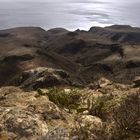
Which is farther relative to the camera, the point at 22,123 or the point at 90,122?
the point at 90,122

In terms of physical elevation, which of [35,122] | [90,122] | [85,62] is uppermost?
[35,122]

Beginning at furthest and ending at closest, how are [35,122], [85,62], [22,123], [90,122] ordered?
[85,62] → [90,122] → [35,122] → [22,123]

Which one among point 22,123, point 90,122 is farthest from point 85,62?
point 22,123

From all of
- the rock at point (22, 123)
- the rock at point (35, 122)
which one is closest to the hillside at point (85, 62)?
the rock at point (35, 122)

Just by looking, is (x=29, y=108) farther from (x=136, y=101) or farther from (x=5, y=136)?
(x=136, y=101)

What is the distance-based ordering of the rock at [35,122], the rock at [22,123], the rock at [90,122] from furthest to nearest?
the rock at [90,122], the rock at [22,123], the rock at [35,122]

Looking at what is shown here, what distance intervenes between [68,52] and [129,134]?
535ft

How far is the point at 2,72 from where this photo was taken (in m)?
98.4

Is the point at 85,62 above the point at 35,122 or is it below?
below

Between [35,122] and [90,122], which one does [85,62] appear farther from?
[35,122]

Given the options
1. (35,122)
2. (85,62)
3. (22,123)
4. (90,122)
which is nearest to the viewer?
(22,123)

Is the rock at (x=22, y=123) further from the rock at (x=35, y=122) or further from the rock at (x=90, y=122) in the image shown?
the rock at (x=90, y=122)

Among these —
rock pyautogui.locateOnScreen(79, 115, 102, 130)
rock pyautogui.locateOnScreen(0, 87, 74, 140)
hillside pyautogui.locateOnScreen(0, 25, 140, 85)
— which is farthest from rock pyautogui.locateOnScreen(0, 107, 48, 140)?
hillside pyautogui.locateOnScreen(0, 25, 140, 85)

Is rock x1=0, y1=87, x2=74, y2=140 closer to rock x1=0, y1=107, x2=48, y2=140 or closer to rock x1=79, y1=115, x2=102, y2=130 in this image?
rock x1=0, y1=107, x2=48, y2=140
